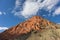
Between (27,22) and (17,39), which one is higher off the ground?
(27,22)

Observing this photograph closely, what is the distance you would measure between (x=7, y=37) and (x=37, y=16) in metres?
25.7

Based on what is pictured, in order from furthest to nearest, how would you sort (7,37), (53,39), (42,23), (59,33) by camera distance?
(42,23) < (7,37) < (59,33) < (53,39)

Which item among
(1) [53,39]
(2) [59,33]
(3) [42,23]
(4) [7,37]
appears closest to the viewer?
(1) [53,39]

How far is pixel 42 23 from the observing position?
381ft

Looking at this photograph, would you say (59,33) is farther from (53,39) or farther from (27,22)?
(27,22)

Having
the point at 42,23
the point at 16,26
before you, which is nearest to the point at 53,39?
the point at 42,23

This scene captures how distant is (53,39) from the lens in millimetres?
84562

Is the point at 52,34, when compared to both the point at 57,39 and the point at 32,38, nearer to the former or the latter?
the point at 57,39

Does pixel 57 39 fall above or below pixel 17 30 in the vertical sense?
below

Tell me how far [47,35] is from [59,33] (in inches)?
281

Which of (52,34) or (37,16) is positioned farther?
(37,16)

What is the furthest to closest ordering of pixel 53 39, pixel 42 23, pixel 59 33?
pixel 42 23 → pixel 59 33 → pixel 53 39

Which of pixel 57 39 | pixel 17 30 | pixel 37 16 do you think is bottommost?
pixel 57 39

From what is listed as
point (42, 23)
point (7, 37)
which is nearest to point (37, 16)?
point (42, 23)
